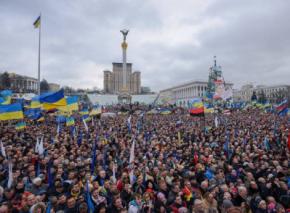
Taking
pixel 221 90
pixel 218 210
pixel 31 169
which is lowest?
pixel 218 210

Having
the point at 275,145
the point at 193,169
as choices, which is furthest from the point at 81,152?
the point at 275,145

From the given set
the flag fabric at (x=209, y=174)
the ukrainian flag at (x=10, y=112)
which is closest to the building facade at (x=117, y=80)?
the ukrainian flag at (x=10, y=112)

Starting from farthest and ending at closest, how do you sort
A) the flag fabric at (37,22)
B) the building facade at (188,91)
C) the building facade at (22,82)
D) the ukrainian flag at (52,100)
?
the building facade at (188,91)
the building facade at (22,82)
the flag fabric at (37,22)
the ukrainian flag at (52,100)

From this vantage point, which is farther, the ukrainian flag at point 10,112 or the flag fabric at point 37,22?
the flag fabric at point 37,22

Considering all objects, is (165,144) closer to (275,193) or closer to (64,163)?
(64,163)

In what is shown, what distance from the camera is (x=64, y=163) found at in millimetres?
7250

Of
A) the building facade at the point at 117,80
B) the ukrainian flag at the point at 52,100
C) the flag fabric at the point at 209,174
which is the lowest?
the flag fabric at the point at 209,174

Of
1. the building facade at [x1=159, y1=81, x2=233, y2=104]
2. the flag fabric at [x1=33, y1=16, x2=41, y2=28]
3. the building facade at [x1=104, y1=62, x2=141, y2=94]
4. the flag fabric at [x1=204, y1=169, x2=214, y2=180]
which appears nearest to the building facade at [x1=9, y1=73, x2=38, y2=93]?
the building facade at [x1=104, y1=62, x2=141, y2=94]

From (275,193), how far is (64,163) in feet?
18.1

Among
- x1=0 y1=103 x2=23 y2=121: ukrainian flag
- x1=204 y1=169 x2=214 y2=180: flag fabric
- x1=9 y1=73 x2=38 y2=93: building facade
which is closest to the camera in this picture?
x1=204 y1=169 x2=214 y2=180: flag fabric

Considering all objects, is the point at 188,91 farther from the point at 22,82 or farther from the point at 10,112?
the point at 10,112

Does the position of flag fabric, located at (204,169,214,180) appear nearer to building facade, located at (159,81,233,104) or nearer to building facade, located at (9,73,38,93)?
building facade, located at (9,73,38,93)

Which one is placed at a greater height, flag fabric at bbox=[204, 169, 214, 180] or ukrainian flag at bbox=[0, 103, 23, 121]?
ukrainian flag at bbox=[0, 103, 23, 121]

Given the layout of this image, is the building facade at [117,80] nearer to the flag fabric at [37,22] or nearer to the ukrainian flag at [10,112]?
the flag fabric at [37,22]
